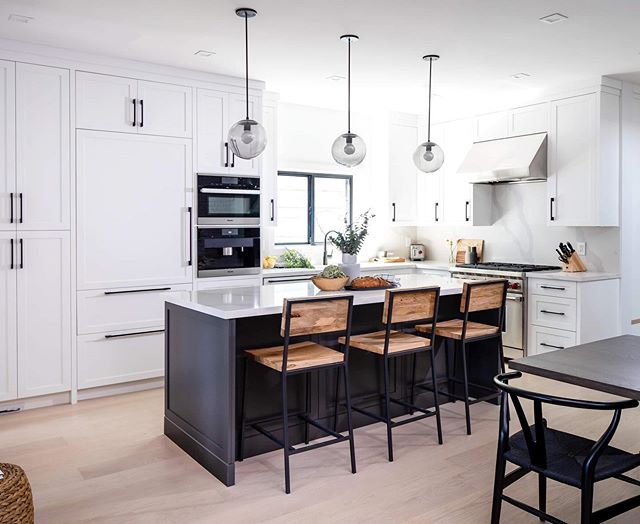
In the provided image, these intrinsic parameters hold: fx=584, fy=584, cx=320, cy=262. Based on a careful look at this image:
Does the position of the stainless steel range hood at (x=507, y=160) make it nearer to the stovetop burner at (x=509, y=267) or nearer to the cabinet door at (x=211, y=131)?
the stovetop burner at (x=509, y=267)

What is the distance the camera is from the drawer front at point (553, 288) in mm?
5157

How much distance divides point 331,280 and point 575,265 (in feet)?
10.0

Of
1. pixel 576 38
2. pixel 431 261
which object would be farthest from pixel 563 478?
pixel 431 261

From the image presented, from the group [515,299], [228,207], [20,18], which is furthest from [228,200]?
[515,299]

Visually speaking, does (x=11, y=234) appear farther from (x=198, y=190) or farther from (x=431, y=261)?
(x=431, y=261)

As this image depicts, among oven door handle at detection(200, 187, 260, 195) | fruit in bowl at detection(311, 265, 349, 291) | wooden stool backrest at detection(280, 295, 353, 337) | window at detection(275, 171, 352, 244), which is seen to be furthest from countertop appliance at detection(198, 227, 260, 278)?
wooden stool backrest at detection(280, 295, 353, 337)

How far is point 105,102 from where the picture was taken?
4539mm

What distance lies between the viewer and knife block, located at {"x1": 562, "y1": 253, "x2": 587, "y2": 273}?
560cm

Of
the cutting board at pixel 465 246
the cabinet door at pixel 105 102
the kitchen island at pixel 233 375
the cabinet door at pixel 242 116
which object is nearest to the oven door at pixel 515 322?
the cutting board at pixel 465 246

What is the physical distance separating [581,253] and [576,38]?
7.56 feet

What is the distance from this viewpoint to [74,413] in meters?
4.25

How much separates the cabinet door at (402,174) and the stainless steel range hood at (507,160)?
2.57ft

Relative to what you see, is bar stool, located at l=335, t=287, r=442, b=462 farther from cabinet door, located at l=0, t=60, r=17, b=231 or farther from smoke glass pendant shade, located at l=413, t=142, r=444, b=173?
cabinet door, located at l=0, t=60, r=17, b=231

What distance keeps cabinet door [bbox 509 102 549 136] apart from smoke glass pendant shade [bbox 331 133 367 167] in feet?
8.11
